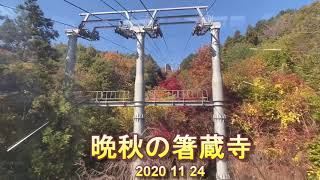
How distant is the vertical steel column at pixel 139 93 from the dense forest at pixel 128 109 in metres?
0.95

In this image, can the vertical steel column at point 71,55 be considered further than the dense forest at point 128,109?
Yes

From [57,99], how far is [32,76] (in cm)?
208

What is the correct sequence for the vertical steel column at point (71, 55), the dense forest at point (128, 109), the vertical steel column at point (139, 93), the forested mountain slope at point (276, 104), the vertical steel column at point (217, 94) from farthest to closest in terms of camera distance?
the vertical steel column at point (71, 55)
the vertical steel column at point (139, 93)
the vertical steel column at point (217, 94)
the dense forest at point (128, 109)
the forested mountain slope at point (276, 104)

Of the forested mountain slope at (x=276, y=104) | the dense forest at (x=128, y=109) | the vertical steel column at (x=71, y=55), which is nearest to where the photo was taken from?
the forested mountain slope at (x=276, y=104)

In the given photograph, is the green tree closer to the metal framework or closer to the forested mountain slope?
the metal framework

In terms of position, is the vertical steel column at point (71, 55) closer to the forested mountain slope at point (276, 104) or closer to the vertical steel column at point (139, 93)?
the vertical steel column at point (139, 93)

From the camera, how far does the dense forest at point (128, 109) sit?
45.7ft

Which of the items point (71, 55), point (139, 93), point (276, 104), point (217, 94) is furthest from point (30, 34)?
point (276, 104)

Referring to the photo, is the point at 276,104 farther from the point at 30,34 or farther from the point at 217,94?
the point at 30,34

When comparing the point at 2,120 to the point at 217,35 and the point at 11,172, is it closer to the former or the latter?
the point at 11,172

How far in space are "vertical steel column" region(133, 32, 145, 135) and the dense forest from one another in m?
0.95

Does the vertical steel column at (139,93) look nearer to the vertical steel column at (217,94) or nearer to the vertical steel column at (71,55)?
the vertical steel column at (71,55)

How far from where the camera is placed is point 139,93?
71.8 ft

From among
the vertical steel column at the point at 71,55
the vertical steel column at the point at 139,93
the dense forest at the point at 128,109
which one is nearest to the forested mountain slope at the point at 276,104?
the dense forest at the point at 128,109
